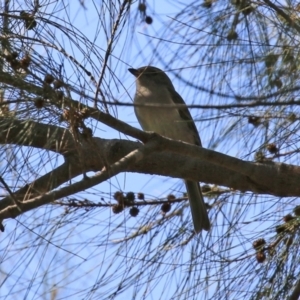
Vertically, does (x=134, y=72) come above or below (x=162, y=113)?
above

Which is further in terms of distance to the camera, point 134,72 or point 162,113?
point 162,113

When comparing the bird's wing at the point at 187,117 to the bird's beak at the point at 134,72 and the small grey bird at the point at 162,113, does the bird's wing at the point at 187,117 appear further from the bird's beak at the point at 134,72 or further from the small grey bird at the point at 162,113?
the bird's beak at the point at 134,72

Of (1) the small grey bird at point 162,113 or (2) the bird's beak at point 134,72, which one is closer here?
(2) the bird's beak at point 134,72

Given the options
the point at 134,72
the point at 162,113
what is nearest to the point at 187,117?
the point at 162,113

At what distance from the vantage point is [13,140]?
2.31m

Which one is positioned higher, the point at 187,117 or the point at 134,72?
the point at 134,72

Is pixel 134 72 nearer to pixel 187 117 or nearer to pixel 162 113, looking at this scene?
pixel 162 113

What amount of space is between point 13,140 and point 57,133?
0.47 ft

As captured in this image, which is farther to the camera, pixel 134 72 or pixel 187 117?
pixel 187 117

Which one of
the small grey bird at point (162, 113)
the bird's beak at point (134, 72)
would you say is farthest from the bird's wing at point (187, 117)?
the bird's beak at point (134, 72)

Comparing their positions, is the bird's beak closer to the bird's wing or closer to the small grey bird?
the small grey bird

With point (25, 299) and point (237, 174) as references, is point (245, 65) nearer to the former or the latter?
point (237, 174)

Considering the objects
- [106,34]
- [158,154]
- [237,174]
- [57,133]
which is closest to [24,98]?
[57,133]

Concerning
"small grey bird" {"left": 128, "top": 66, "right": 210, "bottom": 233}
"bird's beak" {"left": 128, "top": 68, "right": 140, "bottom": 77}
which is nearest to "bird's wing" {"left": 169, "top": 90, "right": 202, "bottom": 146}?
"small grey bird" {"left": 128, "top": 66, "right": 210, "bottom": 233}
